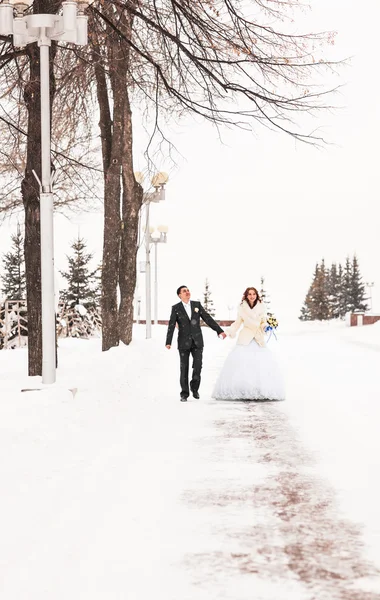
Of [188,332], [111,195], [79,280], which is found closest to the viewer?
[188,332]

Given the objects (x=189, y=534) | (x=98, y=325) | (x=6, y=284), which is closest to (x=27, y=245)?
(x=189, y=534)

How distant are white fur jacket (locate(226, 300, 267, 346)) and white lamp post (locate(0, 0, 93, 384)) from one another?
333 cm

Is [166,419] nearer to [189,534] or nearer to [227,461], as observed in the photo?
[227,461]

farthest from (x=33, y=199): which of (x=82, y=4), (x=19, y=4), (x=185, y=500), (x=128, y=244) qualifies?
(x=128, y=244)

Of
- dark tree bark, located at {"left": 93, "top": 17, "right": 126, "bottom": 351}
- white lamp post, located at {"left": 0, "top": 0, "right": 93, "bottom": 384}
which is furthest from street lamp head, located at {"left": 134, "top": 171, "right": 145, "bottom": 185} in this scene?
white lamp post, located at {"left": 0, "top": 0, "right": 93, "bottom": 384}

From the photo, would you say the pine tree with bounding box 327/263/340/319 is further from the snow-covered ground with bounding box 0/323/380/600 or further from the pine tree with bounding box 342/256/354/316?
the snow-covered ground with bounding box 0/323/380/600

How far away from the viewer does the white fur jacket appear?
13.1 m

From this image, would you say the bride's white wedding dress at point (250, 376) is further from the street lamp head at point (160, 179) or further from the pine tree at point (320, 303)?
the pine tree at point (320, 303)

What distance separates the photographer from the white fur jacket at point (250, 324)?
1308 cm

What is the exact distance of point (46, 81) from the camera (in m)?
11.2

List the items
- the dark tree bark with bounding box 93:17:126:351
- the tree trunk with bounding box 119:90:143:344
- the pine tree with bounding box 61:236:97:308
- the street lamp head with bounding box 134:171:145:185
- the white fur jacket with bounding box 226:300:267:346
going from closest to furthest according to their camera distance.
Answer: the white fur jacket with bounding box 226:300:267:346
the dark tree bark with bounding box 93:17:126:351
the street lamp head with bounding box 134:171:145:185
the tree trunk with bounding box 119:90:143:344
the pine tree with bounding box 61:236:97:308

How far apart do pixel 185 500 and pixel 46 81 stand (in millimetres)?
7405

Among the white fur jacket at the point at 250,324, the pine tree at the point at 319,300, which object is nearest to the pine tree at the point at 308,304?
the pine tree at the point at 319,300

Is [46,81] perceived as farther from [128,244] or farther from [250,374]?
[128,244]
